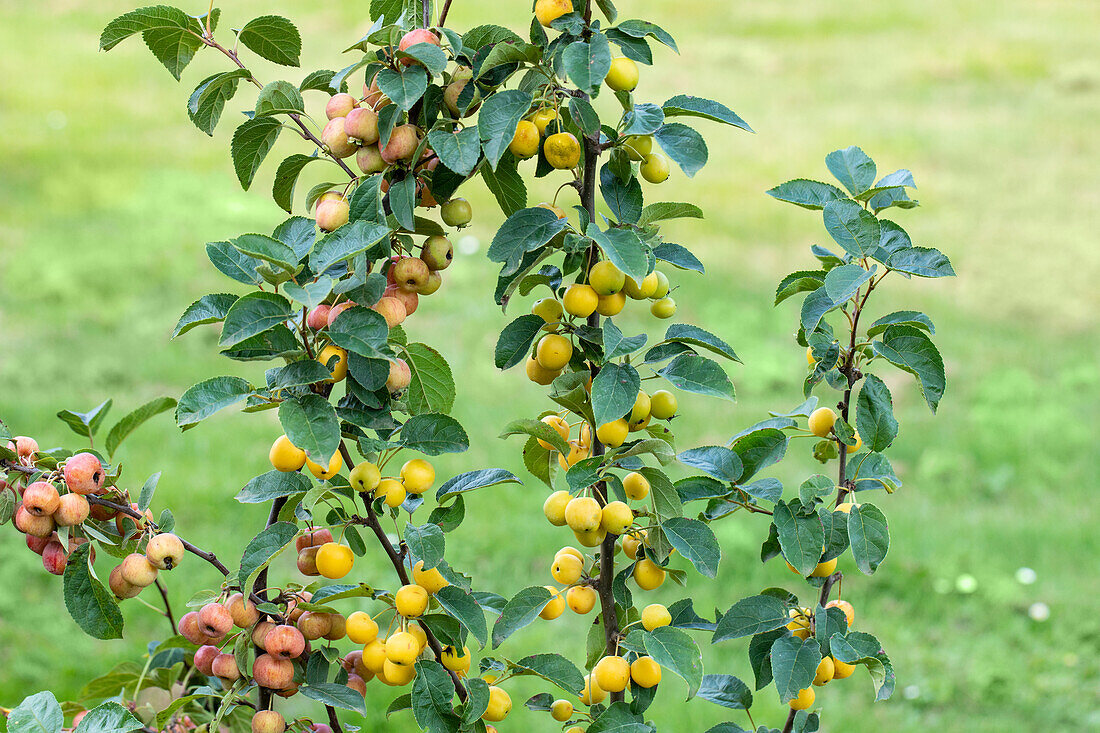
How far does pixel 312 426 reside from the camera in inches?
30.1

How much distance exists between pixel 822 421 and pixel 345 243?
50cm

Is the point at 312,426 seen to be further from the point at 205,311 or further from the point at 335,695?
the point at 335,695

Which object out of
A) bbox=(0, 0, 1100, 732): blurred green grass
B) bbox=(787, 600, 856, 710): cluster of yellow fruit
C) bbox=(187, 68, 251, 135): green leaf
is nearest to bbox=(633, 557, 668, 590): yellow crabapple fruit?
bbox=(787, 600, 856, 710): cluster of yellow fruit

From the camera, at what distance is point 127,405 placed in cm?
320

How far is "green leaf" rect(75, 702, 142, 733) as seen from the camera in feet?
2.59

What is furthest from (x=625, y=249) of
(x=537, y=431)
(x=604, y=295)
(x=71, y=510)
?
(x=71, y=510)

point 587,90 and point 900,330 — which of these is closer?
point 587,90

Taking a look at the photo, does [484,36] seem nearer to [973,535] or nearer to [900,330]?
[900,330]

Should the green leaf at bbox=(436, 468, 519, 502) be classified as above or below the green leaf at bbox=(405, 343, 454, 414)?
below

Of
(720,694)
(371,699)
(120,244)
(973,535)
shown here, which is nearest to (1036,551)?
(973,535)

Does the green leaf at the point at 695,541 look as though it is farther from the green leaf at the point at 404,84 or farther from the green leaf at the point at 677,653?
the green leaf at the point at 404,84

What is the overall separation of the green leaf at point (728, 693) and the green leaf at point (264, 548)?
0.47 metres

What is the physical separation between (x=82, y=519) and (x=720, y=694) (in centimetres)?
65

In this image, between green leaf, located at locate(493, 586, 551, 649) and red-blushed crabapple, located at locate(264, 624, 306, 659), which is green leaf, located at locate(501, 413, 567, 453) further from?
red-blushed crabapple, located at locate(264, 624, 306, 659)
